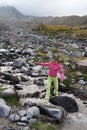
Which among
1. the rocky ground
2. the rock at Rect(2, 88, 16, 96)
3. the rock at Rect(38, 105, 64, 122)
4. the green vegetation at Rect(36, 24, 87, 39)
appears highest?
the rock at Rect(2, 88, 16, 96)

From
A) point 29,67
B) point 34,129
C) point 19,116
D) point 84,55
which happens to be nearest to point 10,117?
point 19,116

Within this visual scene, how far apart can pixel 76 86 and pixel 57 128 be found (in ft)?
28.0

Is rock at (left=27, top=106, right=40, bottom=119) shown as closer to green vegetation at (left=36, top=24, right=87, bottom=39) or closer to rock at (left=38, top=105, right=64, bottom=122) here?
rock at (left=38, top=105, right=64, bottom=122)

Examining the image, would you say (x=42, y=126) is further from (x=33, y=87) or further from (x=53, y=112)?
(x=33, y=87)

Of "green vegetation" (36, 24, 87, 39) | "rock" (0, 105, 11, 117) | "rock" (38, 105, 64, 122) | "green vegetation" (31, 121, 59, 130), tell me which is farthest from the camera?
"green vegetation" (36, 24, 87, 39)

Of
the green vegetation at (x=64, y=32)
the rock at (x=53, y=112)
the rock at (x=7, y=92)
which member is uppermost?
the rock at (x=7, y=92)

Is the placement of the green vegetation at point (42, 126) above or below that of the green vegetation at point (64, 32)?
above

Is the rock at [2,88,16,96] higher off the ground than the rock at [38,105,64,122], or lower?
higher

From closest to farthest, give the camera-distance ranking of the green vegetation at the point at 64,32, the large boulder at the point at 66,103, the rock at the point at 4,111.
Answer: the rock at the point at 4,111
the large boulder at the point at 66,103
the green vegetation at the point at 64,32

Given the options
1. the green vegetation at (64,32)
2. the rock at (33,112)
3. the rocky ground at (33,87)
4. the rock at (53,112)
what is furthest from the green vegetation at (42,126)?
the green vegetation at (64,32)

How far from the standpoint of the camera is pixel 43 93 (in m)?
21.5

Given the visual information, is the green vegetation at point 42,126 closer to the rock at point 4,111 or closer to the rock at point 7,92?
the rock at point 4,111

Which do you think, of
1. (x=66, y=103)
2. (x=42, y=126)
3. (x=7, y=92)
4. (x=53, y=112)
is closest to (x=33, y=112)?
(x=53, y=112)

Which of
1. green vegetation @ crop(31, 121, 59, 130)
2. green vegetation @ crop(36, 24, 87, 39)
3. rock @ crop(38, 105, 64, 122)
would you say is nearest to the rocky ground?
rock @ crop(38, 105, 64, 122)
